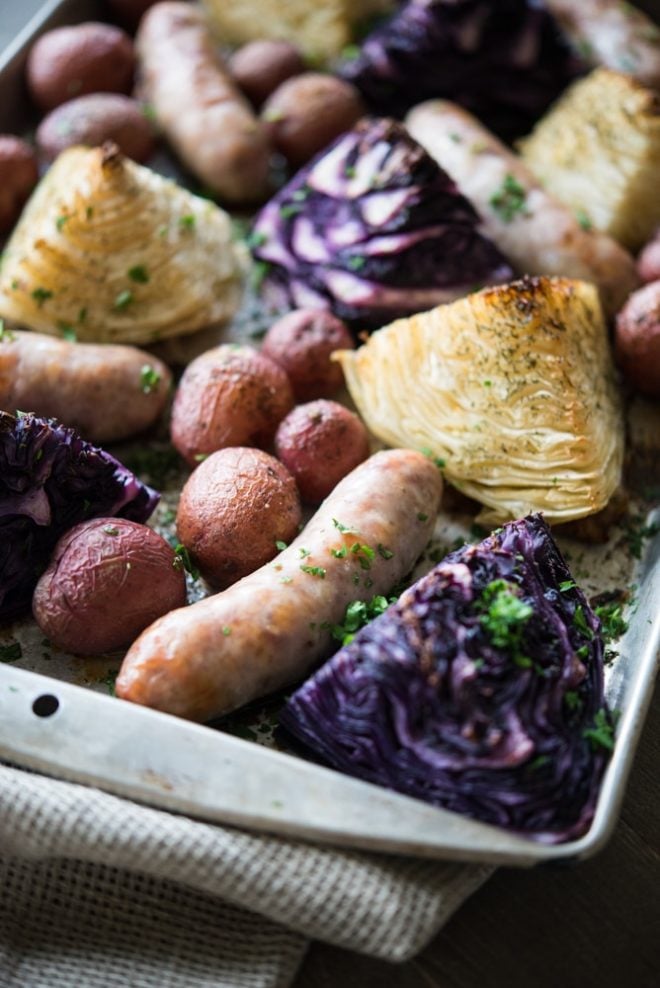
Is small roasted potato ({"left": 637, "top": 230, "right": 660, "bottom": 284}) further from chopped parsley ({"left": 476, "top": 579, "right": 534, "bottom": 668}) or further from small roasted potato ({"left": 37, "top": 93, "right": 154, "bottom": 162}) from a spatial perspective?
small roasted potato ({"left": 37, "top": 93, "right": 154, "bottom": 162})

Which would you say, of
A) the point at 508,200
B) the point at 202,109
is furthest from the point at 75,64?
the point at 508,200

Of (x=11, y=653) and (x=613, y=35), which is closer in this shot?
(x=11, y=653)

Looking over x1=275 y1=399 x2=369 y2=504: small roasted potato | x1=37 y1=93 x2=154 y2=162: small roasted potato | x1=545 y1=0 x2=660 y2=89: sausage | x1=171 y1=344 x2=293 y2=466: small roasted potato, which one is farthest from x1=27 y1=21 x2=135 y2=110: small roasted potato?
x1=275 y1=399 x2=369 y2=504: small roasted potato

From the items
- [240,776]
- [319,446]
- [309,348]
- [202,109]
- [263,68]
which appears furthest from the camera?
[263,68]

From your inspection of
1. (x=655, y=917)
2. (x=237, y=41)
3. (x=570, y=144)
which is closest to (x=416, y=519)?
(x=655, y=917)

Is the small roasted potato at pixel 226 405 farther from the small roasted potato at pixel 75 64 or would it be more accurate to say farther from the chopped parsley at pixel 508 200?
the small roasted potato at pixel 75 64

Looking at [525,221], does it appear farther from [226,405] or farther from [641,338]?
[226,405]
